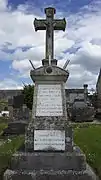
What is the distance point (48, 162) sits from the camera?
642 cm

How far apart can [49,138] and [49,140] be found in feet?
0.15

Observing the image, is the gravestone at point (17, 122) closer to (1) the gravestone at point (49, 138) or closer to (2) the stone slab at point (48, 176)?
(1) the gravestone at point (49, 138)

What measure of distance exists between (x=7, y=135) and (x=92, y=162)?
28.0 feet

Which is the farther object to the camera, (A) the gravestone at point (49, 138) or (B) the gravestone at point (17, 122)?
(B) the gravestone at point (17, 122)

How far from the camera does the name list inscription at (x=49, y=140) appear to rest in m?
6.76

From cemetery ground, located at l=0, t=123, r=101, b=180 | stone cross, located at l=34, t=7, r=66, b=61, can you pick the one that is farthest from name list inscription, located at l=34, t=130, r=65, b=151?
stone cross, located at l=34, t=7, r=66, b=61

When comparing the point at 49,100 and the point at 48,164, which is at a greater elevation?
the point at 49,100

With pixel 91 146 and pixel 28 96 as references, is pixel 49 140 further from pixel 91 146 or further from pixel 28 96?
pixel 28 96

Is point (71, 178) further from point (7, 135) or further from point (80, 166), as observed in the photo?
point (7, 135)

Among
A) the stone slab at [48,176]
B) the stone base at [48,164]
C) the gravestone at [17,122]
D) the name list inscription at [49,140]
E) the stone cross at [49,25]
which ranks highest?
the stone cross at [49,25]

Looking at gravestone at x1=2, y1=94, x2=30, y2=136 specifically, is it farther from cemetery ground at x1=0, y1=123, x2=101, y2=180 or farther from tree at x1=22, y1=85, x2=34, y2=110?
cemetery ground at x1=0, y1=123, x2=101, y2=180

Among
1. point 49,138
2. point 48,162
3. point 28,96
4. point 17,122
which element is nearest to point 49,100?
point 49,138

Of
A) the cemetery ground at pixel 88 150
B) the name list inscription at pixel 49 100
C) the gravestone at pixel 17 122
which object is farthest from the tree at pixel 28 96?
the name list inscription at pixel 49 100

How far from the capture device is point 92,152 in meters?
9.14
